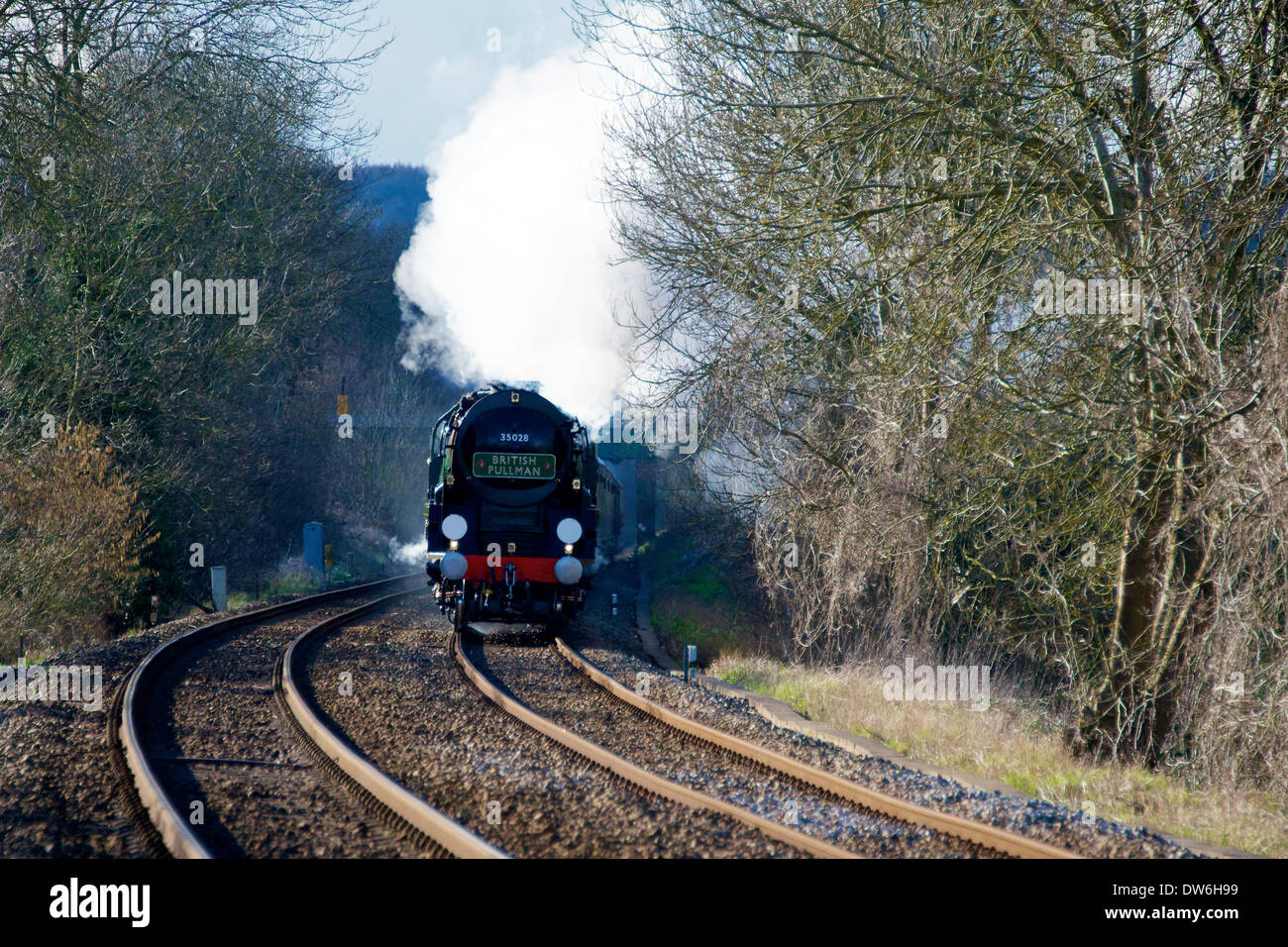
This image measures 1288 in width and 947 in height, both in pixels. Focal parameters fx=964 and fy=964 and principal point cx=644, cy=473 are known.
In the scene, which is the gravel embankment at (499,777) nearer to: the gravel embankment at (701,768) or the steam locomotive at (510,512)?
the gravel embankment at (701,768)

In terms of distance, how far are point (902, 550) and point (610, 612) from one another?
890cm

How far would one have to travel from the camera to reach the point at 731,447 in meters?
14.8

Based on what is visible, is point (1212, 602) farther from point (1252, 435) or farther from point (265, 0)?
point (265, 0)

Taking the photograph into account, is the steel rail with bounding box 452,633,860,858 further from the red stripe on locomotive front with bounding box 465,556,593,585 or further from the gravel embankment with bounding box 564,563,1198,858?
the red stripe on locomotive front with bounding box 465,556,593,585

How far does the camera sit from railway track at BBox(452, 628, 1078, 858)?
17.1ft

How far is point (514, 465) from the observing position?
13.6 meters

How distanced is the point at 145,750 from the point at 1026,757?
7.08 meters

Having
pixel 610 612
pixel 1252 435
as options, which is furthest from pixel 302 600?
pixel 1252 435

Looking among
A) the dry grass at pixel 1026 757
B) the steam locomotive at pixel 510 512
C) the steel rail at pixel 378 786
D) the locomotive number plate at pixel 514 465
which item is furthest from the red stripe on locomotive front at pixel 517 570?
the steel rail at pixel 378 786

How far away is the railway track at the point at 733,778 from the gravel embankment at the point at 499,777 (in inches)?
4.5

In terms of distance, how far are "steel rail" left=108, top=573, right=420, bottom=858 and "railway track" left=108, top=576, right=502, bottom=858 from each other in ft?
0.05

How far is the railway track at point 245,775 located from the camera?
5.29 meters

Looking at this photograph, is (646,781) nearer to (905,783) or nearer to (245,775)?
(905,783)

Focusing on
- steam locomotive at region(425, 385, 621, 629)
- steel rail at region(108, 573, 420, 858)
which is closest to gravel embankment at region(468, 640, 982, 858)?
steam locomotive at region(425, 385, 621, 629)
